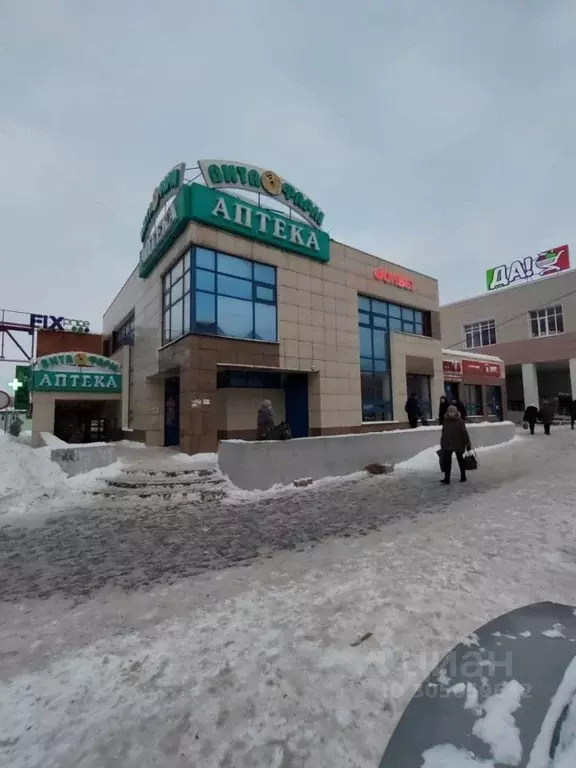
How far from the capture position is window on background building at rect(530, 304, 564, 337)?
3203 centimetres

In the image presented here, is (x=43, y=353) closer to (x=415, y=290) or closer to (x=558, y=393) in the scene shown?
(x=415, y=290)

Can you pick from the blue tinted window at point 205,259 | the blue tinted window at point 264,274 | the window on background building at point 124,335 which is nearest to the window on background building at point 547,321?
the blue tinted window at point 264,274

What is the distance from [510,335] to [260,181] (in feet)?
96.3

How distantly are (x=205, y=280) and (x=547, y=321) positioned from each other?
31800 mm

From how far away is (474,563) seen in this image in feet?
15.0

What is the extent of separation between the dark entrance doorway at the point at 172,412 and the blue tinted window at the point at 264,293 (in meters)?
4.75

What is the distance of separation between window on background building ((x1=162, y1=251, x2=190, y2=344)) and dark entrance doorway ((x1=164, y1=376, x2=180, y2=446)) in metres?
2.00

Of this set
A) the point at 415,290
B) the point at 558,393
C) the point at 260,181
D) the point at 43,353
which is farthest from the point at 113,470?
the point at 558,393

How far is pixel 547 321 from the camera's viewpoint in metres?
32.8

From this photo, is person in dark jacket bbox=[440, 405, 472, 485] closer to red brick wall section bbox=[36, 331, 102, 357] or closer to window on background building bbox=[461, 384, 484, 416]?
window on background building bbox=[461, 384, 484, 416]

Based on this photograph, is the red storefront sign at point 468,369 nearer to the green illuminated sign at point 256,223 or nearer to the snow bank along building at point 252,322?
the snow bank along building at point 252,322

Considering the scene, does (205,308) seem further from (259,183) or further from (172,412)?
(172,412)

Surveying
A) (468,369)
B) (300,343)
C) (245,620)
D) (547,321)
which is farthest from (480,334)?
(245,620)

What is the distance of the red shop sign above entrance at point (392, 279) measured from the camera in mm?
18000
